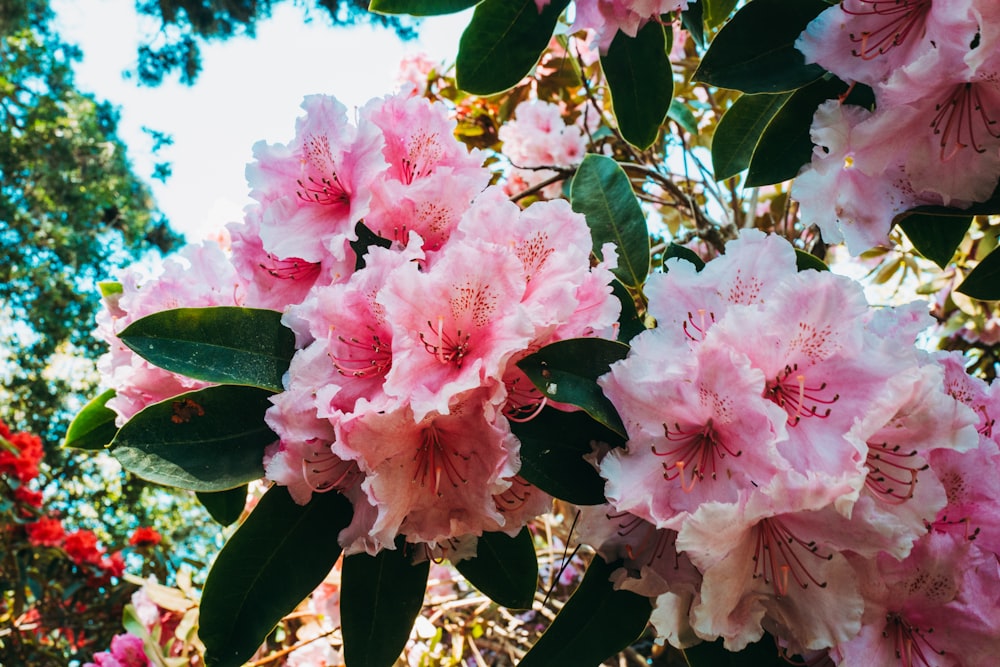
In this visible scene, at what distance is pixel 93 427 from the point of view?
3.18 feet

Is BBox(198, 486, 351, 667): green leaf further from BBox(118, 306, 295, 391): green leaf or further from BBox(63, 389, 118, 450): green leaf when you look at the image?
BBox(63, 389, 118, 450): green leaf

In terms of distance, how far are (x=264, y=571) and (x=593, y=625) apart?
0.34 metres

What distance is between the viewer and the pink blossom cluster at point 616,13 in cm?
85

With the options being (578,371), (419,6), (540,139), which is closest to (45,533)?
(540,139)

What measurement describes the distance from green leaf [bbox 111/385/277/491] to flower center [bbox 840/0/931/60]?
0.72m

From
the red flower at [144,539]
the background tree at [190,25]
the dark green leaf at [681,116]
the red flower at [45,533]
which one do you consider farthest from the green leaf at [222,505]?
the background tree at [190,25]

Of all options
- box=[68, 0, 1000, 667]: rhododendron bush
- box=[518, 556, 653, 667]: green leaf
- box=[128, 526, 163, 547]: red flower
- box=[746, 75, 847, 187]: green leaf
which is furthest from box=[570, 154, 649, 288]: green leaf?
box=[128, 526, 163, 547]: red flower

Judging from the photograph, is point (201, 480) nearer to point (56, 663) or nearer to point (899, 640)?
point (899, 640)

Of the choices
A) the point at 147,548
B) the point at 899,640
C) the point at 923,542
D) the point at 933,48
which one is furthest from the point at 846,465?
the point at 147,548

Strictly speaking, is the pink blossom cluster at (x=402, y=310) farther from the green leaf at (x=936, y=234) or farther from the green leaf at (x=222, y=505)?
the green leaf at (x=936, y=234)

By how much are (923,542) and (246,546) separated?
66 cm

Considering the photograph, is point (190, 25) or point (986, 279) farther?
point (190, 25)

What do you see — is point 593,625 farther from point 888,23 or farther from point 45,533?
point 45,533

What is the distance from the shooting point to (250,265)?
832 millimetres
